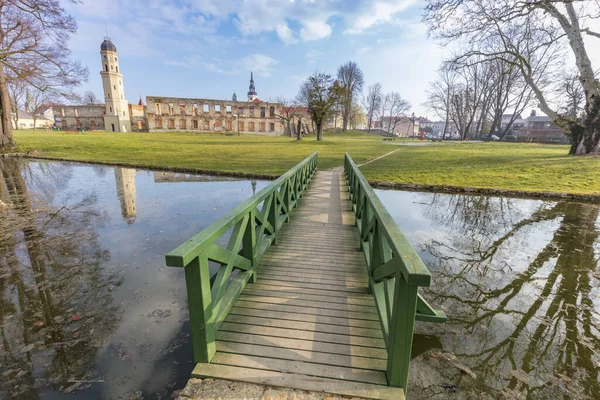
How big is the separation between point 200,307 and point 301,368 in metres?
0.92

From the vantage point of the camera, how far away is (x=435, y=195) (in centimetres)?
1077

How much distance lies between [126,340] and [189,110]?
5495 centimetres

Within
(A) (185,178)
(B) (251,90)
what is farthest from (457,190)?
(B) (251,90)

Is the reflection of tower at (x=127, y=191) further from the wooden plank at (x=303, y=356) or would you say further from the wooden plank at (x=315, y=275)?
the wooden plank at (x=303, y=356)

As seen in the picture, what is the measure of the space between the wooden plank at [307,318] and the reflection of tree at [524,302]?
1.14 m

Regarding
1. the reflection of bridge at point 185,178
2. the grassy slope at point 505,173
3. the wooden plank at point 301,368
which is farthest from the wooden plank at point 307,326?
the reflection of bridge at point 185,178

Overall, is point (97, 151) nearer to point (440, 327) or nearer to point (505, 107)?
point (440, 327)

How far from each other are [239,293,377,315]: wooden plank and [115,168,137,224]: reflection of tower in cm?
553

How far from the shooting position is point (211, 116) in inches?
2069

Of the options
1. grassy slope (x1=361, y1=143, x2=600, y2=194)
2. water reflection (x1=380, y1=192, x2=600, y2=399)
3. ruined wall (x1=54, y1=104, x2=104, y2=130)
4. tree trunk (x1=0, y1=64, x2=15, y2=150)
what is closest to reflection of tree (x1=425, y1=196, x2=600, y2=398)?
water reflection (x1=380, y1=192, x2=600, y2=399)

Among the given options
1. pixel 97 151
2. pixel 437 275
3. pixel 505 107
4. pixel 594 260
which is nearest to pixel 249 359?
pixel 437 275

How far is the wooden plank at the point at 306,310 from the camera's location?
2889 mm

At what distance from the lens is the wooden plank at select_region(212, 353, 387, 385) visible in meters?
2.13

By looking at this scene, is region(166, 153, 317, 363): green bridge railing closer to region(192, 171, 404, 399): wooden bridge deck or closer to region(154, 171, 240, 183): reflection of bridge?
region(192, 171, 404, 399): wooden bridge deck
